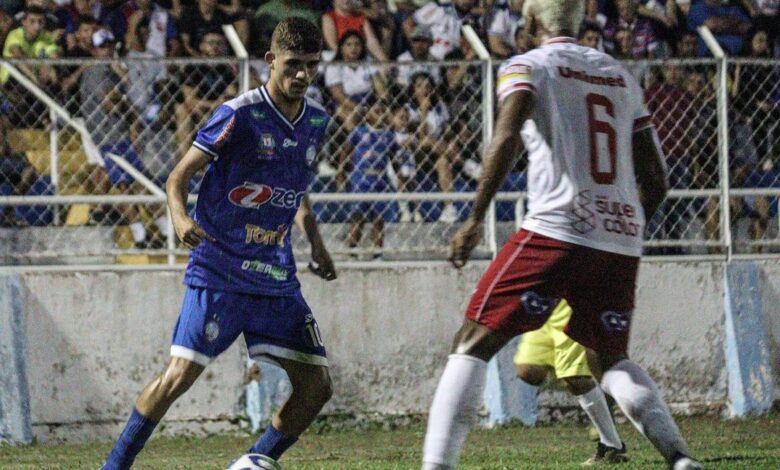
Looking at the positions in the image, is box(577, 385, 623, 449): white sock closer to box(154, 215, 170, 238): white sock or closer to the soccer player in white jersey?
the soccer player in white jersey

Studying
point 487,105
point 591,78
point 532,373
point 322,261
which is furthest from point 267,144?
point 487,105

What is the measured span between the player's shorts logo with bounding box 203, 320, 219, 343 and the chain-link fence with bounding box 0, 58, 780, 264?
3805 millimetres

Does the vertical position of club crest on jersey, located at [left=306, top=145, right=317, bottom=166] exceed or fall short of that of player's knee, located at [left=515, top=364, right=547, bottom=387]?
it exceeds it

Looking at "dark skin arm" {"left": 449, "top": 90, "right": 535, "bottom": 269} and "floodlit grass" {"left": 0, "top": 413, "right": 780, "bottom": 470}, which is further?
"floodlit grass" {"left": 0, "top": 413, "right": 780, "bottom": 470}

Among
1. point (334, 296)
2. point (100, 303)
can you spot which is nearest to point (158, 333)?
point (100, 303)

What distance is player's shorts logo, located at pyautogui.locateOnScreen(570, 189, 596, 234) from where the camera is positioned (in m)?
5.17

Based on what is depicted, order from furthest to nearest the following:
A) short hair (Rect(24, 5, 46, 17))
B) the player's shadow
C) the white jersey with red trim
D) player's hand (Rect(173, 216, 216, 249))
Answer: short hair (Rect(24, 5, 46, 17))
the player's shadow
player's hand (Rect(173, 216, 216, 249))
the white jersey with red trim

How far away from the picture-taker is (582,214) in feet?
17.0

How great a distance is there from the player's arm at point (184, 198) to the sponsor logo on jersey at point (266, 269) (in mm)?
212

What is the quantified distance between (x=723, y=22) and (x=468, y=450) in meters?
5.94

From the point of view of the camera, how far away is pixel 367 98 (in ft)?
33.3

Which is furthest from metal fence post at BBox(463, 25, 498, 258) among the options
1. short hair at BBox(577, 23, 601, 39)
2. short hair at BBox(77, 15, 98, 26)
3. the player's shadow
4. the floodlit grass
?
short hair at BBox(77, 15, 98, 26)

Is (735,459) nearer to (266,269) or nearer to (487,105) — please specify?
(266,269)

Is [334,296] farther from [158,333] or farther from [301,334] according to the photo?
[301,334]
